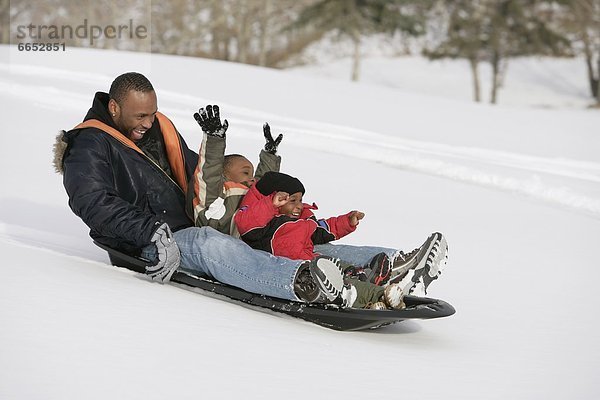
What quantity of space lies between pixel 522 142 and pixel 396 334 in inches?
325

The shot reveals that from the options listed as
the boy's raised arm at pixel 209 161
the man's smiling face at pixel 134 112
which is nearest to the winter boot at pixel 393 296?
the boy's raised arm at pixel 209 161

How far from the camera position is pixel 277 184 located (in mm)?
4320

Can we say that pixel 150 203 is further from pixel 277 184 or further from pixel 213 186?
pixel 277 184

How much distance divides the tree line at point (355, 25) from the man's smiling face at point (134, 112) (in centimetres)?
2489

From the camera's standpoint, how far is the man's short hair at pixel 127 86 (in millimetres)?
4496

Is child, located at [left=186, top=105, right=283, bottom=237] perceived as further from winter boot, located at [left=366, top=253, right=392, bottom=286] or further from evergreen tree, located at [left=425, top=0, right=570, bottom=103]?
evergreen tree, located at [left=425, top=0, right=570, bottom=103]

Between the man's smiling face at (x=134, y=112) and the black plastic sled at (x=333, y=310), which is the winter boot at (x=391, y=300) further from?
the man's smiling face at (x=134, y=112)

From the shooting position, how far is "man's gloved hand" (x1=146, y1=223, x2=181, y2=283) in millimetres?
4148

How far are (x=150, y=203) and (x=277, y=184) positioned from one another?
0.70 meters

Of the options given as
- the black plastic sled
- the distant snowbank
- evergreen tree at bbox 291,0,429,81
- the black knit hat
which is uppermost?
evergreen tree at bbox 291,0,429,81

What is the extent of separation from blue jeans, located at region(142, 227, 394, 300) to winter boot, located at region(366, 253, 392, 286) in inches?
3.2

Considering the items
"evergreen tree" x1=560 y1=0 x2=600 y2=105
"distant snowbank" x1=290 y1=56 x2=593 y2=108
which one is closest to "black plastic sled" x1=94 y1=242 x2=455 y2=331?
"distant snowbank" x1=290 y1=56 x2=593 y2=108

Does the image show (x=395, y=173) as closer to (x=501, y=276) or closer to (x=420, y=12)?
(x=501, y=276)

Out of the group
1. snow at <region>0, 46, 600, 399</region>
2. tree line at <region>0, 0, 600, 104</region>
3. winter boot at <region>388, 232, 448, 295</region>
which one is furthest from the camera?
tree line at <region>0, 0, 600, 104</region>
